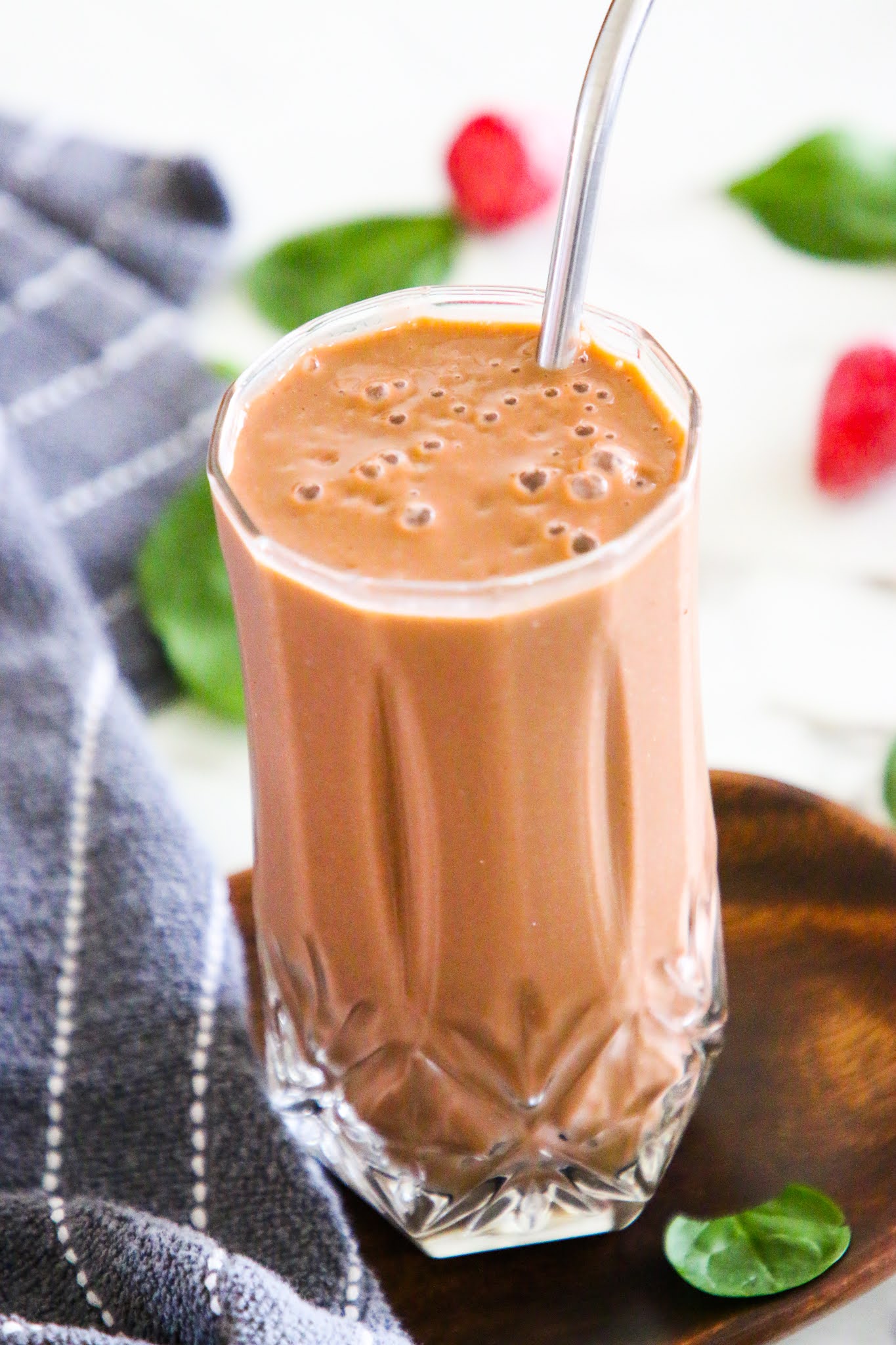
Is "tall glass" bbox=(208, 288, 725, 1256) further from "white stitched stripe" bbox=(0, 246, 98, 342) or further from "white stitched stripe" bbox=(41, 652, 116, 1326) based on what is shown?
"white stitched stripe" bbox=(0, 246, 98, 342)

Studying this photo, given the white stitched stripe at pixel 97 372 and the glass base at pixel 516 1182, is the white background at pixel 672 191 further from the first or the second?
the glass base at pixel 516 1182

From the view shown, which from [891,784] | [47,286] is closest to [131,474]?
[47,286]

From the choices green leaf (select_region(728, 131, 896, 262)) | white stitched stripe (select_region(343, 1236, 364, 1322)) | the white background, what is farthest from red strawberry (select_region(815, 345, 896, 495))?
white stitched stripe (select_region(343, 1236, 364, 1322))

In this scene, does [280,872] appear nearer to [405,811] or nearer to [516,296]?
[405,811]

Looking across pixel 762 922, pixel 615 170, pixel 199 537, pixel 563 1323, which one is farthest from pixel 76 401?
pixel 563 1323

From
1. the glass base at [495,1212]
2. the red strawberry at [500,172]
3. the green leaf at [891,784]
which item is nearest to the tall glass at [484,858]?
the glass base at [495,1212]

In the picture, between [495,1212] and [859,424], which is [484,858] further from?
[859,424]
